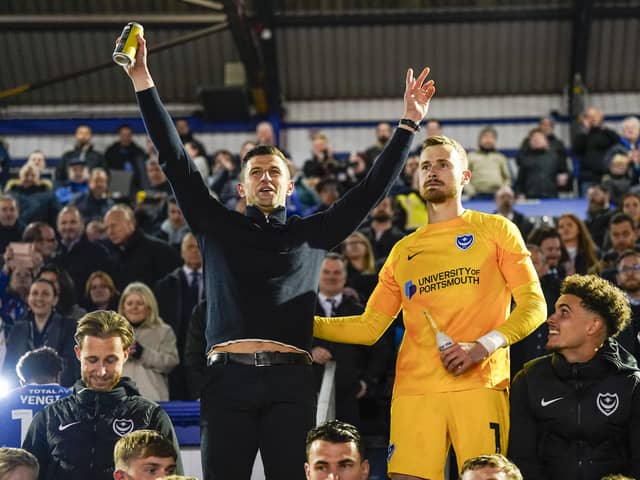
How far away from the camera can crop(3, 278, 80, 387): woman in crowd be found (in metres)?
7.82

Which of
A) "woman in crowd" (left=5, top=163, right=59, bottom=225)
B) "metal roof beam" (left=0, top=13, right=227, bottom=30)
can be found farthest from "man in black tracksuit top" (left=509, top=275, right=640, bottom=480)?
"metal roof beam" (left=0, top=13, right=227, bottom=30)

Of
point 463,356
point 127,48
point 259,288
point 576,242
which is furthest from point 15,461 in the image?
point 576,242

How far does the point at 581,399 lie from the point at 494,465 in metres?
1.02

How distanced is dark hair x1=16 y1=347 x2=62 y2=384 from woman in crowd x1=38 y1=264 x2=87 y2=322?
1.27 m

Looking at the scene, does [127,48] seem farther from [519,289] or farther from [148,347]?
[148,347]

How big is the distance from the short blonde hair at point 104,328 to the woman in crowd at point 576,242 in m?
4.96

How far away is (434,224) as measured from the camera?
16.8 feet

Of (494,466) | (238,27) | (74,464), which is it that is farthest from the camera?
(238,27)

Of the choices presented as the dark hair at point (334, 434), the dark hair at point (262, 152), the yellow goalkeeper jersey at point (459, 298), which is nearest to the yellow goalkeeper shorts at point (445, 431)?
the yellow goalkeeper jersey at point (459, 298)

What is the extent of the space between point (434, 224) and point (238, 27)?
1065 cm

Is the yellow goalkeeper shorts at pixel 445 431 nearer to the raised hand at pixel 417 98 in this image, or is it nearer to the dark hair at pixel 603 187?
the raised hand at pixel 417 98

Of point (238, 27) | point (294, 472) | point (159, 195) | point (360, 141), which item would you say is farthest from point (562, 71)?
point (294, 472)

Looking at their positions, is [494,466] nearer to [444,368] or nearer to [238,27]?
[444,368]

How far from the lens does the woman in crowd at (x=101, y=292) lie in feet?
28.5
